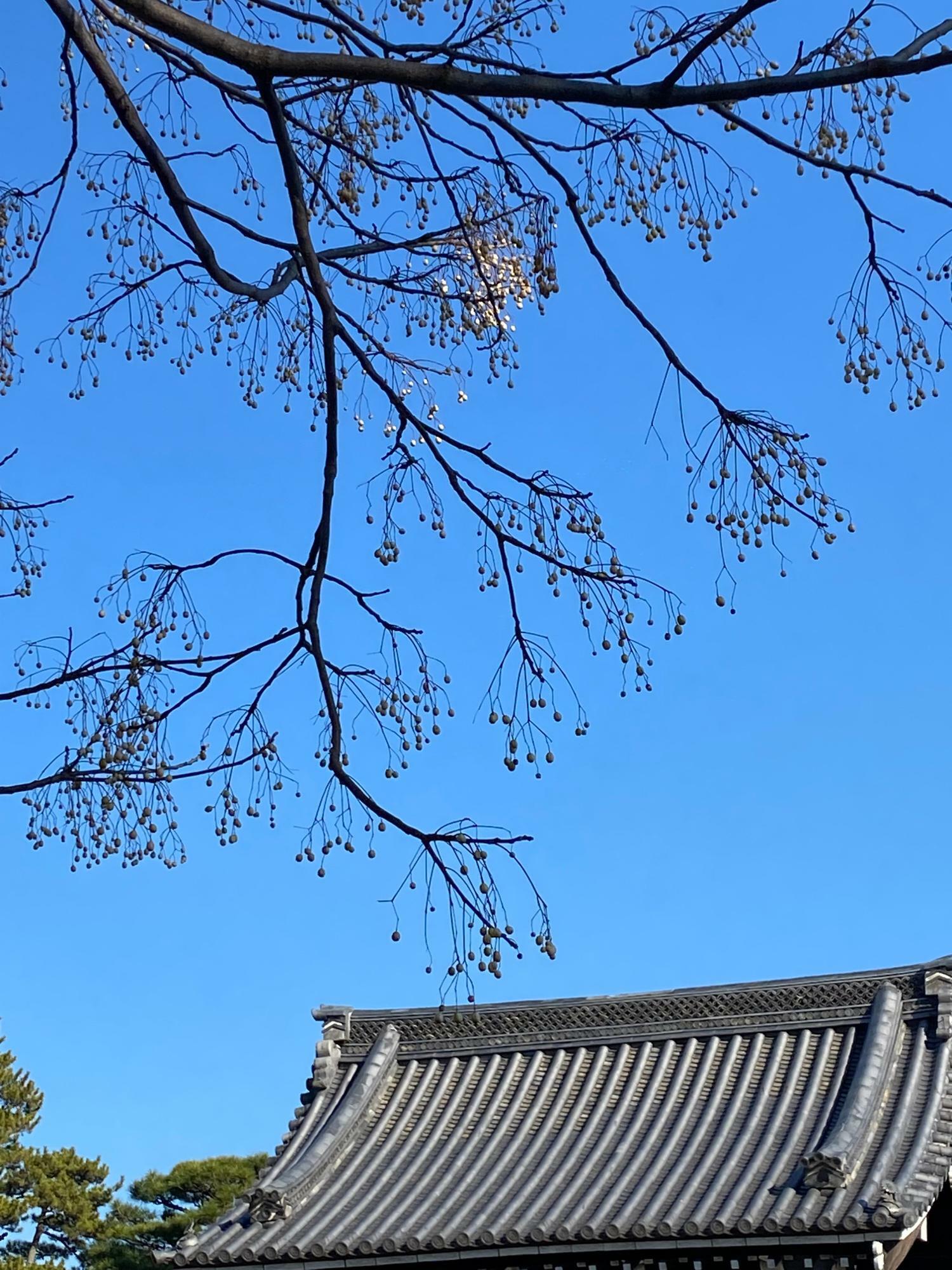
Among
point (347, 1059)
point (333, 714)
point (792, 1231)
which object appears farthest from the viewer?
point (347, 1059)

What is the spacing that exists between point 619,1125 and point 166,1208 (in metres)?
21.5

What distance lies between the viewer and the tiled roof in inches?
398

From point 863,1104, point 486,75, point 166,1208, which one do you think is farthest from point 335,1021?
A: point 166,1208

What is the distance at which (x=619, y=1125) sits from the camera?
11.8m

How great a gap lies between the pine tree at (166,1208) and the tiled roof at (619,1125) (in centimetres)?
1671

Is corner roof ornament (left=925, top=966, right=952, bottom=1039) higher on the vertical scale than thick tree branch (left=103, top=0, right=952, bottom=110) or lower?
higher

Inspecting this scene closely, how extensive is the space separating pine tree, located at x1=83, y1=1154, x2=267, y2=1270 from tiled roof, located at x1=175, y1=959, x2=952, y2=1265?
54.8 ft

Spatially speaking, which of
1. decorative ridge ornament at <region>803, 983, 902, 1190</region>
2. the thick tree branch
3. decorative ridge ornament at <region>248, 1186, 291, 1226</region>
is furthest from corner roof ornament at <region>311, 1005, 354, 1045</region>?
the thick tree branch

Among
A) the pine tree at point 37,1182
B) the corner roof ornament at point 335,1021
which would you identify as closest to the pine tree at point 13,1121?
the pine tree at point 37,1182

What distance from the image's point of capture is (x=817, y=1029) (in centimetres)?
1214

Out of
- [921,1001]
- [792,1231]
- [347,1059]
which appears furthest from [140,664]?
[347,1059]

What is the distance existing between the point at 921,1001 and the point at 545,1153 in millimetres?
3023

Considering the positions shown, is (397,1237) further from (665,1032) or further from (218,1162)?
(218,1162)

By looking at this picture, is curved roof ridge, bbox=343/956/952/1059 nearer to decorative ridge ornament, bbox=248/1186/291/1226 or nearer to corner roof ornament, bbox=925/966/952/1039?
corner roof ornament, bbox=925/966/952/1039
